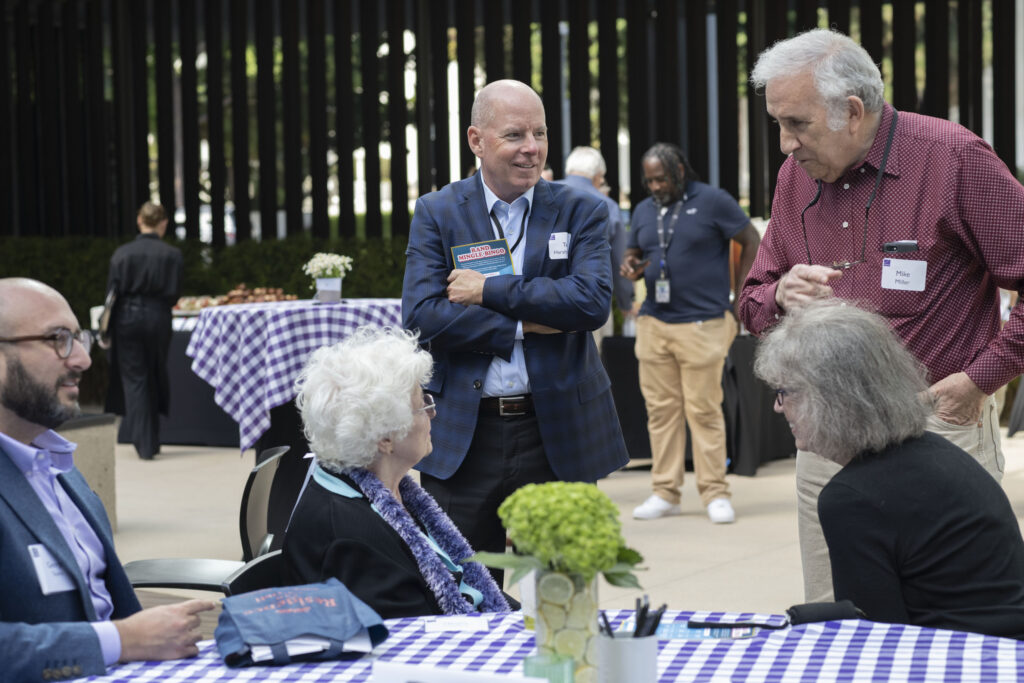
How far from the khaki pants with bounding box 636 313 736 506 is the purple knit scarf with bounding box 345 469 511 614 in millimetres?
4025

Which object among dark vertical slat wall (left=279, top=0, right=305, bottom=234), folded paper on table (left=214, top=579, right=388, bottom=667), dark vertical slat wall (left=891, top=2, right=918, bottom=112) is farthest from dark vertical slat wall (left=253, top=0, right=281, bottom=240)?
folded paper on table (left=214, top=579, right=388, bottom=667)

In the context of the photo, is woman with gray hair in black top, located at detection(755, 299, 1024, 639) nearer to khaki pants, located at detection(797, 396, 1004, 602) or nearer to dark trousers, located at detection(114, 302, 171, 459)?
khaki pants, located at detection(797, 396, 1004, 602)

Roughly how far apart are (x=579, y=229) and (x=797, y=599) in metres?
2.24

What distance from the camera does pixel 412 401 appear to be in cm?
268

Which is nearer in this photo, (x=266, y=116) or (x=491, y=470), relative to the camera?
(x=491, y=470)

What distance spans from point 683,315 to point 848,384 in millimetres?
4376

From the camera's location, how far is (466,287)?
10.8 feet

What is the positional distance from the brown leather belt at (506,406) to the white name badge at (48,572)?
1.31 meters

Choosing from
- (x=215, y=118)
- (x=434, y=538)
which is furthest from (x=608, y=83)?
(x=434, y=538)

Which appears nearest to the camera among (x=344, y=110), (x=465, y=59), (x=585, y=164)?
(x=585, y=164)

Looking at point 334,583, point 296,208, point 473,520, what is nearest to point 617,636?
point 334,583

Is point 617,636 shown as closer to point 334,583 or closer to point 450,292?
point 334,583

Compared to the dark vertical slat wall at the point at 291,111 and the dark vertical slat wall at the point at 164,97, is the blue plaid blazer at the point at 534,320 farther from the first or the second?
the dark vertical slat wall at the point at 164,97

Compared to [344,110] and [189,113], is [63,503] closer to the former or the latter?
[344,110]
